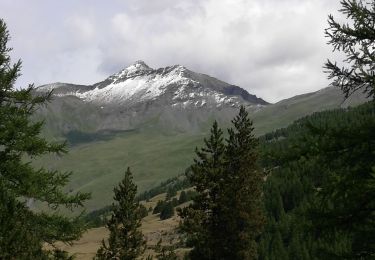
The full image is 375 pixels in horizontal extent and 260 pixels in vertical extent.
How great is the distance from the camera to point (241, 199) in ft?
106

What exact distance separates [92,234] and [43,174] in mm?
158154

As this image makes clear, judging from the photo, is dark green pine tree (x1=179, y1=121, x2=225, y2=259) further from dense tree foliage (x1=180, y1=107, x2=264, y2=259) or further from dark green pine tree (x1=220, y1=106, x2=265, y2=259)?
dark green pine tree (x1=220, y1=106, x2=265, y2=259)

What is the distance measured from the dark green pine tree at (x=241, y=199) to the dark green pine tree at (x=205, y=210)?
1.97ft

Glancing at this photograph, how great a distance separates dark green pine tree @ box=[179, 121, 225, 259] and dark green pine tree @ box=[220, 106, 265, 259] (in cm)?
60

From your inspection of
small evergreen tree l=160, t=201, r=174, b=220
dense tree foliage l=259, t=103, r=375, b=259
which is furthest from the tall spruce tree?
small evergreen tree l=160, t=201, r=174, b=220

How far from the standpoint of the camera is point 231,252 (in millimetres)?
31344

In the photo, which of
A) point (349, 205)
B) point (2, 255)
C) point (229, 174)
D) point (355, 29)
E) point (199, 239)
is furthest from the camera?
point (229, 174)

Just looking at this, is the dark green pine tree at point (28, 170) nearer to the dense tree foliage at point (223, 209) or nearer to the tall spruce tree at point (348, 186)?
the tall spruce tree at point (348, 186)

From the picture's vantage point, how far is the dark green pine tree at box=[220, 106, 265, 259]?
31359mm

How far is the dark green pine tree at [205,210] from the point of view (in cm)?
3106

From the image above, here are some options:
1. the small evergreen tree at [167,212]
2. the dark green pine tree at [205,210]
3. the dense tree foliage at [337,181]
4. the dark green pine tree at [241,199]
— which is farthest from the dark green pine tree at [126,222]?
the small evergreen tree at [167,212]

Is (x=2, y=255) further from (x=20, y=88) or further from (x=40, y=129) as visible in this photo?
(x=20, y=88)

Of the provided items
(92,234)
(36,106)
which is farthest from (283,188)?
(36,106)

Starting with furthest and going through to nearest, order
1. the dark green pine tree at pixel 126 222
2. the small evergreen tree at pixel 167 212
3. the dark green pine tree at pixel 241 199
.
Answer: the small evergreen tree at pixel 167 212 < the dark green pine tree at pixel 126 222 < the dark green pine tree at pixel 241 199
